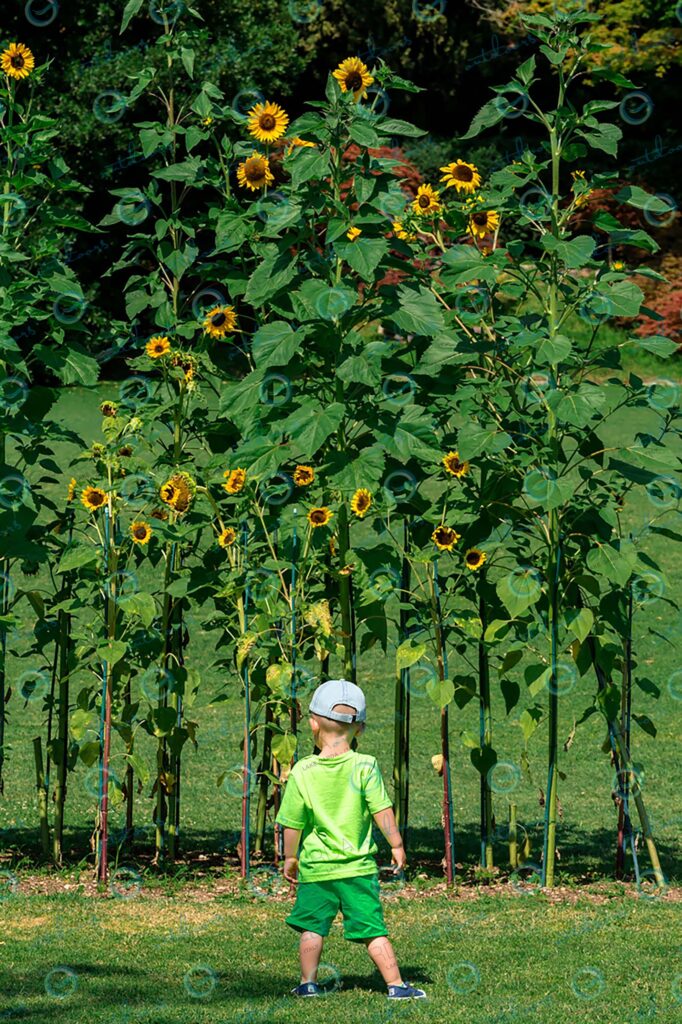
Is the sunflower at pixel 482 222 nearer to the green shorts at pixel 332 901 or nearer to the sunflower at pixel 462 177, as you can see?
the sunflower at pixel 462 177

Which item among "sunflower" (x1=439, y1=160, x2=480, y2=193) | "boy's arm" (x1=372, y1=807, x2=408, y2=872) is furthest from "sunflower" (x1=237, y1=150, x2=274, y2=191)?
"boy's arm" (x1=372, y1=807, x2=408, y2=872)

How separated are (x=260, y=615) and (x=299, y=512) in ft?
1.48

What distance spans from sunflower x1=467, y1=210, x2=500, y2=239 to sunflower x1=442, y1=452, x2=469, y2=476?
1.01 meters

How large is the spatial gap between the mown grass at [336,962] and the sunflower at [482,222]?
2.75 meters

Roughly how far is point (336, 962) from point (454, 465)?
1982mm

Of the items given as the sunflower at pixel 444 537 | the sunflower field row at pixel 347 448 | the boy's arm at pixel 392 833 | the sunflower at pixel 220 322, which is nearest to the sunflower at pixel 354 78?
the sunflower field row at pixel 347 448

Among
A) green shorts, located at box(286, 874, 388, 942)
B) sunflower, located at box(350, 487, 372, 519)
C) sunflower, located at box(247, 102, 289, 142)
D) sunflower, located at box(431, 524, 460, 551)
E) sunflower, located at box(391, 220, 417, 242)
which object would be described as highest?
sunflower, located at box(247, 102, 289, 142)

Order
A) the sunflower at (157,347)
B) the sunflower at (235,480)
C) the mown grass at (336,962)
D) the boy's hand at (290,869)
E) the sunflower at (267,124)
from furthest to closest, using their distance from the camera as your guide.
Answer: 1. the sunflower at (157,347)
2. the sunflower at (267,124)
3. the sunflower at (235,480)
4. the boy's hand at (290,869)
5. the mown grass at (336,962)

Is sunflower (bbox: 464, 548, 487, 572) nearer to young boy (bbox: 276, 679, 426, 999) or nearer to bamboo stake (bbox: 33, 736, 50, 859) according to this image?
young boy (bbox: 276, 679, 426, 999)

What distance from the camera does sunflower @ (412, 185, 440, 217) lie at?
630 cm

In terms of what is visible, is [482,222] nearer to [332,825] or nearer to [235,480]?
[235,480]

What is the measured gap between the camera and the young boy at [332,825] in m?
4.65

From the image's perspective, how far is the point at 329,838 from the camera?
4.67 metres

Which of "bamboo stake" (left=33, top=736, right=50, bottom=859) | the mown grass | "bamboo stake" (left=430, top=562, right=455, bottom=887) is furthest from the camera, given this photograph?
"bamboo stake" (left=33, top=736, right=50, bottom=859)
